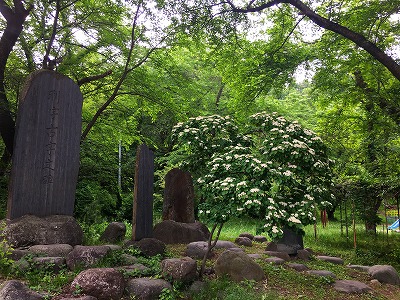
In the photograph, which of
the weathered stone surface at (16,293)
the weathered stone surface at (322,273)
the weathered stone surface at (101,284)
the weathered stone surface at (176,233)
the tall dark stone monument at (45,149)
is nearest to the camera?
the weathered stone surface at (16,293)

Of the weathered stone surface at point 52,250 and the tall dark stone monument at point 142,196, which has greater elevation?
the tall dark stone monument at point 142,196

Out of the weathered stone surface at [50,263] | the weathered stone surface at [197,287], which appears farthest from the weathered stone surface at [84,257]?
the weathered stone surface at [197,287]

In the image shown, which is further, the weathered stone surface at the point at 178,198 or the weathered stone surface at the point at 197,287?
the weathered stone surface at the point at 178,198

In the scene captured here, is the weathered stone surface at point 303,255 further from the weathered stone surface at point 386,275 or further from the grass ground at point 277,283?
the weathered stone surface at point 386,275

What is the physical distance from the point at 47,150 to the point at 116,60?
506cm

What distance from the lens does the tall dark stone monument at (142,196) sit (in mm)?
8516

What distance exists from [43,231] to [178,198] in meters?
5.90

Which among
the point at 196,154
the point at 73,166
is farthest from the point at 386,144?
the point at 73,166

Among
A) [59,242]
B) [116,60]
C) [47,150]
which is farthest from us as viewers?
[116,60]

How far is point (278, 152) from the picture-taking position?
19.1 ft

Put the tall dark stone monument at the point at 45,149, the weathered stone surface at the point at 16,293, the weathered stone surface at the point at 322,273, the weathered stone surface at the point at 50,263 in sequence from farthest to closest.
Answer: the weathered stone surface at the point at 322,273
the tall dark stone monument at the point at 45,149
the weathered stone surface at the point at 50,263
the weathered stone surface at the point at 16,293

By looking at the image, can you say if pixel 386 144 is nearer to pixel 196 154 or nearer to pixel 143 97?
pixel 196 154

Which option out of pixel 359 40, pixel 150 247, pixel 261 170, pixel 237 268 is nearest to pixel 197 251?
pixel 150 247

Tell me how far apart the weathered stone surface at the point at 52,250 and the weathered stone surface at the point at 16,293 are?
1.51 m
